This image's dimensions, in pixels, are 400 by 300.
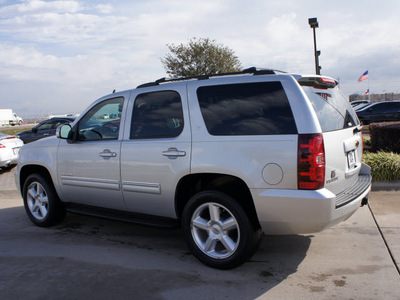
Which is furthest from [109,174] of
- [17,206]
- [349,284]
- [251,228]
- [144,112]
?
[17,206]

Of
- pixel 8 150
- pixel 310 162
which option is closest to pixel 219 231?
pixel 310 162

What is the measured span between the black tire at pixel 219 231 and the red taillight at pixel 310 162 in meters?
0.67

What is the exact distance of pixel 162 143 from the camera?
13.3 ft

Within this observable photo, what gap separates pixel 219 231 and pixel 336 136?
1447 mm

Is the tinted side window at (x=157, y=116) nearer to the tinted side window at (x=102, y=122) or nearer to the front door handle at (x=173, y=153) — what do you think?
the front door handle at (x=173, y=153)

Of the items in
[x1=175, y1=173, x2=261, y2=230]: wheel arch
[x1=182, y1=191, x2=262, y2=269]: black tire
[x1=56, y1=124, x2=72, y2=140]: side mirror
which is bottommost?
[x1=182, y1=191, x2=262, y2=269]: black tire

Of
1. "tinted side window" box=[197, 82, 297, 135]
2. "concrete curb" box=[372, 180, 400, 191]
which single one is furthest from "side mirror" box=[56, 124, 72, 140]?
"concrete curb" box=[372, 180, 400, 191]

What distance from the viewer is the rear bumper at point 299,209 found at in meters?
3.28

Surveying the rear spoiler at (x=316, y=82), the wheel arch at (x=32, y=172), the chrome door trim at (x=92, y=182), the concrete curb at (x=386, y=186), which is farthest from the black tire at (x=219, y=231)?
the concrete curb at (x=386, y=186)

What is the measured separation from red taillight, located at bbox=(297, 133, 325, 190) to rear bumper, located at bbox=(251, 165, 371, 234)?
0.26ft

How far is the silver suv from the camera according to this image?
335 centimetres

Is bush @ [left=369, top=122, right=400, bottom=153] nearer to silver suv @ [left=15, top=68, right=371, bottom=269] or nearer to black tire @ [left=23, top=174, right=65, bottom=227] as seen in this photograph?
silver suv @ [left=15, top=68, right=371, bottom=269]

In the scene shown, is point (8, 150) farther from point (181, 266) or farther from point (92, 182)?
point (181, 266)

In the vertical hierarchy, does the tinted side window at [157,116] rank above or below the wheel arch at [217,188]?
above
